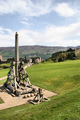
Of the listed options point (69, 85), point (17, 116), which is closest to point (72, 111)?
point (17, 116)

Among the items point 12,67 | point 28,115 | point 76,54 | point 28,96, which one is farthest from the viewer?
point 76,54

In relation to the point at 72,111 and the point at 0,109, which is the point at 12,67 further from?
the point at 72,111

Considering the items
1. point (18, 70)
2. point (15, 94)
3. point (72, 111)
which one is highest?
point (18, 70)

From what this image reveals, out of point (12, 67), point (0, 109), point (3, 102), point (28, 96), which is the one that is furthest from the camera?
point (12, 67)

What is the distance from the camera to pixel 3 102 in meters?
13.6

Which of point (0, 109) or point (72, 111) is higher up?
point (72, 111)

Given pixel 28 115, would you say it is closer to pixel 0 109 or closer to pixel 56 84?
pixel 0 109

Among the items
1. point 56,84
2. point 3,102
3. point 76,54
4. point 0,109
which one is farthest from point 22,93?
point 76,54

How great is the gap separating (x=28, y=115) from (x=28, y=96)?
6240 mm

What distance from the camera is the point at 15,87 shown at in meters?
16.8

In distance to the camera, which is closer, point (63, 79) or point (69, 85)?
point (69, 85)

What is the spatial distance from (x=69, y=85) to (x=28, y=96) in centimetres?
723

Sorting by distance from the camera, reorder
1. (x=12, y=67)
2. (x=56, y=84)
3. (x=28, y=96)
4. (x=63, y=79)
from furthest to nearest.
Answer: (x=63, y=79) < (x=56, y=84) < (x=12, y=67) < (x=28, y=96)

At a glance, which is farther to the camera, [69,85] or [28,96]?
[69,85]
